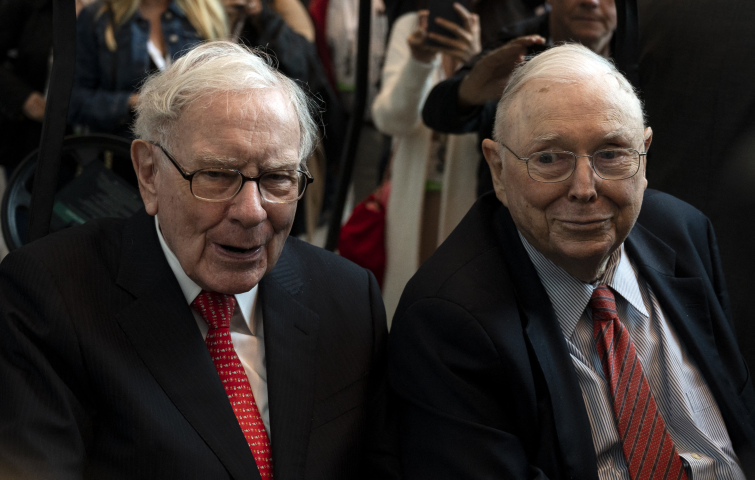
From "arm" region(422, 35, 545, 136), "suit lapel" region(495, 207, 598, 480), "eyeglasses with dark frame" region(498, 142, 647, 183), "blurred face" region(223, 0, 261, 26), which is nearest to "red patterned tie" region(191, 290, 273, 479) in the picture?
"suit lapel" region(495, 207, 598, 480)

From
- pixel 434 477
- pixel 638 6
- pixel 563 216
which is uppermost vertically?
pixel 638 6

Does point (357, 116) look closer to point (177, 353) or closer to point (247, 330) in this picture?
point (247, 330)

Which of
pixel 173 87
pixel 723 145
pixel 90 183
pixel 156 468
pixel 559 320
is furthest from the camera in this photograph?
pixel 723 145

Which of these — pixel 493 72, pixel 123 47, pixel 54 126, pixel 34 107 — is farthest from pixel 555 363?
pixel 34 107

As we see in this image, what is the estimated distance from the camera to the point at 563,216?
4.97 feet

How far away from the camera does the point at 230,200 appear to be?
1.44 metres

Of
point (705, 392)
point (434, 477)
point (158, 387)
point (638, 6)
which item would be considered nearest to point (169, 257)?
point (158, 387)

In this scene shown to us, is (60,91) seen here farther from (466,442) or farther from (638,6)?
(638,6)

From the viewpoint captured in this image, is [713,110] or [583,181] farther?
[713,110]

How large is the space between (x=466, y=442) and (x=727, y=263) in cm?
108

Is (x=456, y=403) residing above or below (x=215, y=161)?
below

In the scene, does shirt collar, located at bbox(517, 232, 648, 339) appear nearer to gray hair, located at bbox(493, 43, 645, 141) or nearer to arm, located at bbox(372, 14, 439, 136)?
gray hair, located at bbox(493, 43, 645, 141)

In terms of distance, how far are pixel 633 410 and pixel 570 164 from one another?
0.50m

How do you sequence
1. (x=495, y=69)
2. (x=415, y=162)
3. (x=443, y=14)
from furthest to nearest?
(x=415, y=162)
(x=443, y=14)
(x=495, y=69)
